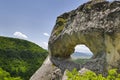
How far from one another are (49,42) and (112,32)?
9.76m

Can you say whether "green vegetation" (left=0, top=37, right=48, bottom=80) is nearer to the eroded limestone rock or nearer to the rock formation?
the rock formation

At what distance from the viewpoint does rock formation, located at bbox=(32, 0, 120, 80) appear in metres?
21.7

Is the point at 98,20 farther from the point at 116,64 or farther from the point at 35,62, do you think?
the point at 35,62

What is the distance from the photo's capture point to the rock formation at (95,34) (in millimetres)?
21656

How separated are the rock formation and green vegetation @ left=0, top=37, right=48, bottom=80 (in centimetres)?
4740

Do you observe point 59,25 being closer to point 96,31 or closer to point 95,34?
point 95,34

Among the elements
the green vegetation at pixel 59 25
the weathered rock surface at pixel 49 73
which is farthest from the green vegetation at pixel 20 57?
the green vegetation at pixel 59 25

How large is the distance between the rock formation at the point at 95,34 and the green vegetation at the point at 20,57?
47400 millimetres

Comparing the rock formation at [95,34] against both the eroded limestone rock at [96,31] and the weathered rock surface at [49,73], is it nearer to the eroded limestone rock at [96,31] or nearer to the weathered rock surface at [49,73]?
the eroded limestone rock at [96,31]

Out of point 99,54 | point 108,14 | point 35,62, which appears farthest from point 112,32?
point 35,62

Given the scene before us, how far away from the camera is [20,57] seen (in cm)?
9362

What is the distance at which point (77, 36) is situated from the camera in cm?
2542

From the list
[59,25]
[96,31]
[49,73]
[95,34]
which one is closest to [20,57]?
[59,25]

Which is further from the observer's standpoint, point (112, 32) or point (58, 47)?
point (58, 47)
